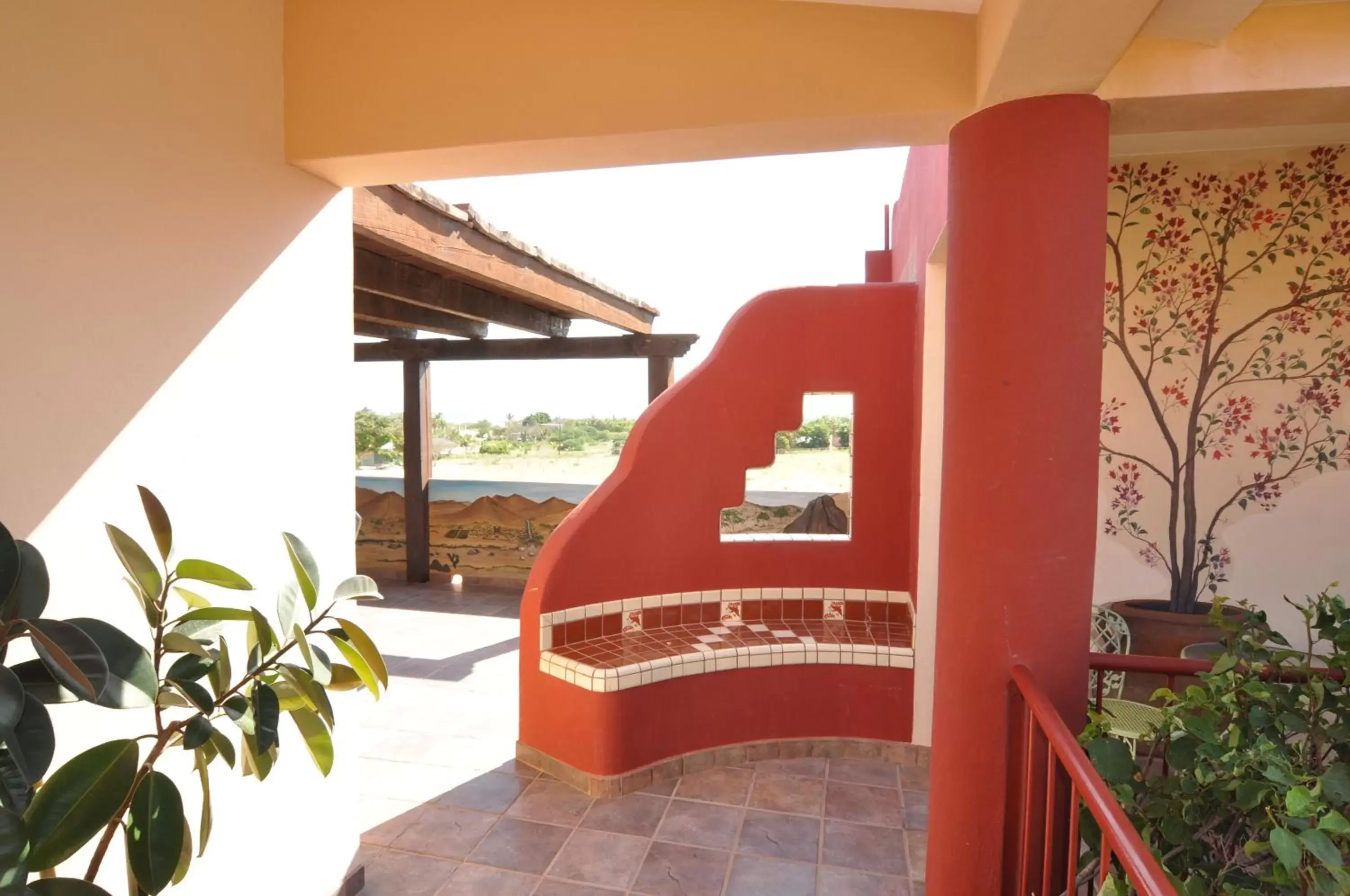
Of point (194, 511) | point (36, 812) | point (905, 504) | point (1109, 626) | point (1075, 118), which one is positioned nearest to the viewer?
point (36, 812)

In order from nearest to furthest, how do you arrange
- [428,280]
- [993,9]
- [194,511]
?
[993,9] → [194,511] → [428,280]

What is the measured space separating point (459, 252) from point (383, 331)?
373 cm

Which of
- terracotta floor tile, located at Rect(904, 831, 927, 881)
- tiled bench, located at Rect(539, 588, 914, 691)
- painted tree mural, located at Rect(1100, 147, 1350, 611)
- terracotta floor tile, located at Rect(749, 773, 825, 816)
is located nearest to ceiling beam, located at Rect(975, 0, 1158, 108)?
painted tree mural, located at Rect(1100, 147, 1350, 611)

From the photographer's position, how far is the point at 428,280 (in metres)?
4.20

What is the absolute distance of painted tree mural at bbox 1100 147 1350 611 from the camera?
9.95 ft

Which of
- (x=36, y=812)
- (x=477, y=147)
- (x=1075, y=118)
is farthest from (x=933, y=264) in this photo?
(x=36, y=812)

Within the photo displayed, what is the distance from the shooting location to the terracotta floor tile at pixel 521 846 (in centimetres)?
270

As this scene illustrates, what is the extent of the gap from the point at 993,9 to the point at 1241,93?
541mm

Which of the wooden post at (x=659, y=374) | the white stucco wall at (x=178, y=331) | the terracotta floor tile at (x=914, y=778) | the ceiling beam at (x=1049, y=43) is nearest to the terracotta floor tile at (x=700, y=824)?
the terracotta floor tile at (x=914, y=778)

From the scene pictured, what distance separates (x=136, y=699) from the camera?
3.28 feet

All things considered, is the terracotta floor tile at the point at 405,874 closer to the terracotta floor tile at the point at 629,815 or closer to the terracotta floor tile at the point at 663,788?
the terracotta floor tile at the point at 629,815

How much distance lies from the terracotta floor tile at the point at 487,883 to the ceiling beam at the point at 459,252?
A: 2329mm

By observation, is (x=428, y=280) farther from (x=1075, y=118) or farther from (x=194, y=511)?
(x=1075, y=118)

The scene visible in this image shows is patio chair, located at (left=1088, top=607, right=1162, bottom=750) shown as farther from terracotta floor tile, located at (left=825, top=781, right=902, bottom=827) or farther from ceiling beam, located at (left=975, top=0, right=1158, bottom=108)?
ceiling beam, located at (left=975, top=0, right=1158, bottom=108)
